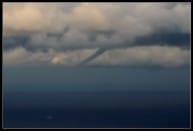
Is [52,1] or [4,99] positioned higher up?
[52,1]

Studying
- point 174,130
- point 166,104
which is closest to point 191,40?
point 174,130

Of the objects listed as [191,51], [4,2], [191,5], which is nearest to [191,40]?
[191,51]

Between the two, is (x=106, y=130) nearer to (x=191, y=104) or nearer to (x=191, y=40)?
(x=191, y=104)

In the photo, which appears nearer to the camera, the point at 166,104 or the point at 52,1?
the point at 52,1

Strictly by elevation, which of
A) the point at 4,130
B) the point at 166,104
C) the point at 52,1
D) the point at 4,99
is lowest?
the point at 4,130

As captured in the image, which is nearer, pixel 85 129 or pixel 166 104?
pixel 85 129

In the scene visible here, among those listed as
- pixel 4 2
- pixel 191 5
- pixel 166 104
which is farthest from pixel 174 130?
pixel 166 104

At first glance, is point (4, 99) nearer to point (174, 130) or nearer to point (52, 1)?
point (52, 1)

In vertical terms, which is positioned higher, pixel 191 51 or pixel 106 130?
A: pixel 191 51
